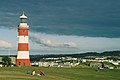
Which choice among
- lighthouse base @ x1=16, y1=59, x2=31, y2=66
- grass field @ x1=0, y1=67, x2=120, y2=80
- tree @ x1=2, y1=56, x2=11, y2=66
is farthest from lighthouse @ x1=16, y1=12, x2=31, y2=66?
tree @ x1=2, y1=56, x2=11, y2=66

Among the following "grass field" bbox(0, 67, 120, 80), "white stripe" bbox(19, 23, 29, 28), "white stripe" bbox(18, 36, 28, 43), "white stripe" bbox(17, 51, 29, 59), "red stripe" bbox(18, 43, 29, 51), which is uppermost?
"white stripe" bbox(19, 23, 29, 28)

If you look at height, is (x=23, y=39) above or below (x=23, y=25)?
below

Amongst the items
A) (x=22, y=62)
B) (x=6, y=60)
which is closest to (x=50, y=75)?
(x=22, y=62)

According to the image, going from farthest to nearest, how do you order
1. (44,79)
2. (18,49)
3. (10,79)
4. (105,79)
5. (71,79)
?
(18,49)
(105,79)
(71,79)
(44,79)
(10,79)

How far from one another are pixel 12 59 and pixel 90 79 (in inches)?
1857

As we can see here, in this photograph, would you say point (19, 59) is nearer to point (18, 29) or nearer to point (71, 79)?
point (18, 29)

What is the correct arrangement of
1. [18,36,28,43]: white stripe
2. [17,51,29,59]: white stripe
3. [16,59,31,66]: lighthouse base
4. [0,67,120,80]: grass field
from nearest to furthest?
1. [0,67,120,80]: grass field
2. [17,51,29,59]: white stripe
3. [18,36,28,43]: white stripe
4. [16,59,31,66]: lighthouse base

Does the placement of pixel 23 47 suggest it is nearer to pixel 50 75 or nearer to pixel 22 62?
pixel 22 62

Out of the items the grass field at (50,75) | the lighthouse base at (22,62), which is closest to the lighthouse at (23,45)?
the lighthouse base at (22,62)

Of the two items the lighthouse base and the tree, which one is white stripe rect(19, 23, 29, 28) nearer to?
the lighthouse base

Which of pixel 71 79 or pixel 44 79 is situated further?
pixel 71 79

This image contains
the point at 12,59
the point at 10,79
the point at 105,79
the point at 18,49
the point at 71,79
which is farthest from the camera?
the point at 12,59

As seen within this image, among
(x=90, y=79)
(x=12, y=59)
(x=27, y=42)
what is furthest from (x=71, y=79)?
(x=12, y=59)

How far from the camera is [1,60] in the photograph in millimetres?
110375
